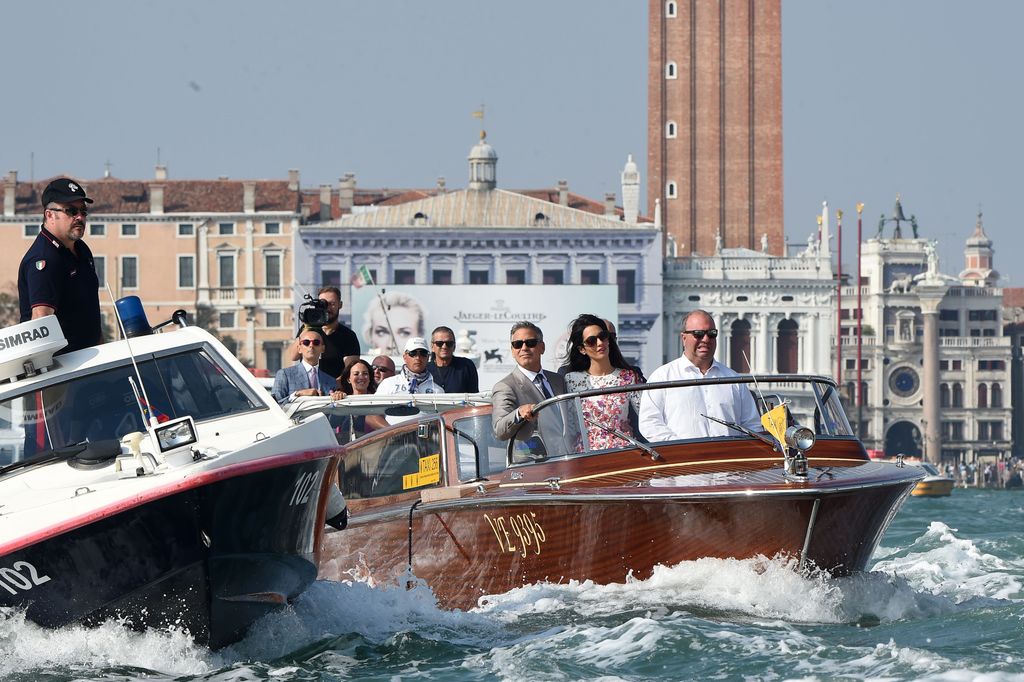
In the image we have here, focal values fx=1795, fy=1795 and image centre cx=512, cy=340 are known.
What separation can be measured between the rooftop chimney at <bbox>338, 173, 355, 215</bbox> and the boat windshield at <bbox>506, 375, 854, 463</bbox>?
58666 millimetres

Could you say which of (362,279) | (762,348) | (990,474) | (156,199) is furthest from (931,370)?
(156,199)

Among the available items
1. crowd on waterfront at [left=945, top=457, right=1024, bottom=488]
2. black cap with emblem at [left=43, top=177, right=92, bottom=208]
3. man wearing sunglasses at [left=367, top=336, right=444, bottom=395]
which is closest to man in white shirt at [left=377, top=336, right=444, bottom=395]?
man wearing sunglasses at [left=367, top=336, right=444, bottom=395]

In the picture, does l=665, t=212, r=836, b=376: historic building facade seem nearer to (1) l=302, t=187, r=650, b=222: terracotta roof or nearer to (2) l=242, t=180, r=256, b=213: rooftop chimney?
(1) l=302, t=187, r=650, b=222: terracotta roof

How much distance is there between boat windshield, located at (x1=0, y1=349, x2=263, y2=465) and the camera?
6508 millimetres

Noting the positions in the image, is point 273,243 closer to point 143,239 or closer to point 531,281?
point 143,239

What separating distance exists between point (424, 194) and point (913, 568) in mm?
57738

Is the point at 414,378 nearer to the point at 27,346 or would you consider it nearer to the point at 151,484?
the point at 27,346

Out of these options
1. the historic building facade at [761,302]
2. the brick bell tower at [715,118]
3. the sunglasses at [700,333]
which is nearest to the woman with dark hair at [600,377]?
the sunglasses at [700,333]

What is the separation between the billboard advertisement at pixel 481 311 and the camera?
59.7 metres

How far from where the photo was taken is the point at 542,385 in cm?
774

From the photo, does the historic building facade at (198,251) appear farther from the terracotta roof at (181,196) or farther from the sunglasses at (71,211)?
the sunglasses at (71,211)

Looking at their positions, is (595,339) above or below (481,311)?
above

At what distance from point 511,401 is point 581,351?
484 mm

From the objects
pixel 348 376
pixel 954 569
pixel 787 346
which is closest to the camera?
pixel 348 376
